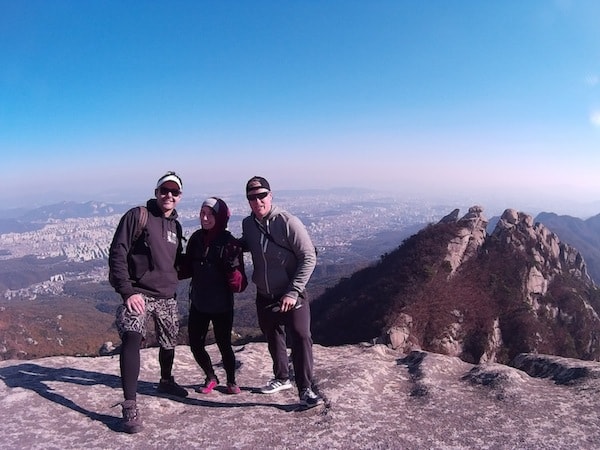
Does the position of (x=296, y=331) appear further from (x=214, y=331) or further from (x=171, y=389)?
(x=171, y=389)

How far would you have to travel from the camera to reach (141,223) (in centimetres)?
578

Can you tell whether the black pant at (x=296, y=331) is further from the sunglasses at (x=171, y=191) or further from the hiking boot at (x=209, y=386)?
the sunglasses at (x=171, y=191)

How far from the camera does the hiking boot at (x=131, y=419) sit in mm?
5281

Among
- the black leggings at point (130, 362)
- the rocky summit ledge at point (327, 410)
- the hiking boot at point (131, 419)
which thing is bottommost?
the rocky summit ledge at point (327, 410)

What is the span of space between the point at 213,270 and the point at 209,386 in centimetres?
203

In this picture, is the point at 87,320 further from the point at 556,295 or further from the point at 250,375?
the point at 250,375

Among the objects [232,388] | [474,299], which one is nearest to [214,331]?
[232,388]

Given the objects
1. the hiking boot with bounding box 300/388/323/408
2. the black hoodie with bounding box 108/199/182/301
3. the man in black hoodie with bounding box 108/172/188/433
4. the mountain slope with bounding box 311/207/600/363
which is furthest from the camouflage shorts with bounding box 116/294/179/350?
the mountain slope with bounding box 311/207/600/363

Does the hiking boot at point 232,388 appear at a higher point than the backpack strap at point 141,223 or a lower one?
lower

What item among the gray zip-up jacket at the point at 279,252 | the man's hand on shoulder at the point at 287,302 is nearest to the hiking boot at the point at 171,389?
the gray zip-up jacket at the point at 279,252

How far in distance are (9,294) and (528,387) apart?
222187 mm

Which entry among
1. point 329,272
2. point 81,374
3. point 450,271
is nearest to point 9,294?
point 329,272

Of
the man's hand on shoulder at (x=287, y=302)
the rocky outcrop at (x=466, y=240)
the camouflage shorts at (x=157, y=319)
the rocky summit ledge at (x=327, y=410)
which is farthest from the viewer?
the rocky outcrop at (x=466, y=240)

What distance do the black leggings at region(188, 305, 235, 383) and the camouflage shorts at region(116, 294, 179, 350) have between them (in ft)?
0.88
